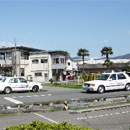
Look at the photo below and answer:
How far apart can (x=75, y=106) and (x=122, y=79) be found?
9392 millimetres

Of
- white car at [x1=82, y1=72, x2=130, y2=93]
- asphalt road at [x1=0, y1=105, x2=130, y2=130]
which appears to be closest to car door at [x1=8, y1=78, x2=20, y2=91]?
white car at [x1=82, y1=72, x2=130, y2=93]

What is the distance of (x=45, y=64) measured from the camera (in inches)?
1939

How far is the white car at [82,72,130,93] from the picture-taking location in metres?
18.9

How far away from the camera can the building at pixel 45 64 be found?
4891cm

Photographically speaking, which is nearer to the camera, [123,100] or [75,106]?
[75,106]

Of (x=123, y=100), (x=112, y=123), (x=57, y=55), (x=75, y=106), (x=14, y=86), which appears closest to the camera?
(x=112, y=123)

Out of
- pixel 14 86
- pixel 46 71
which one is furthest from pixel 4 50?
pixel 14 86

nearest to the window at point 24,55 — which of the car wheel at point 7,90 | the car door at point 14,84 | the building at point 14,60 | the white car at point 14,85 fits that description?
the building at point 14,60

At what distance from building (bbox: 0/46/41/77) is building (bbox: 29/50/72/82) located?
1350 mm

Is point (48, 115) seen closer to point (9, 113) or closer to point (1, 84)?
point (9, 113)

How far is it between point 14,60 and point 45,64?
685 centimetres

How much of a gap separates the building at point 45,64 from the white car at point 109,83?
29285 mm

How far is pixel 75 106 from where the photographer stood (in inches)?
481

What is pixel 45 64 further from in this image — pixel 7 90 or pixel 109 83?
pixel 109 83
